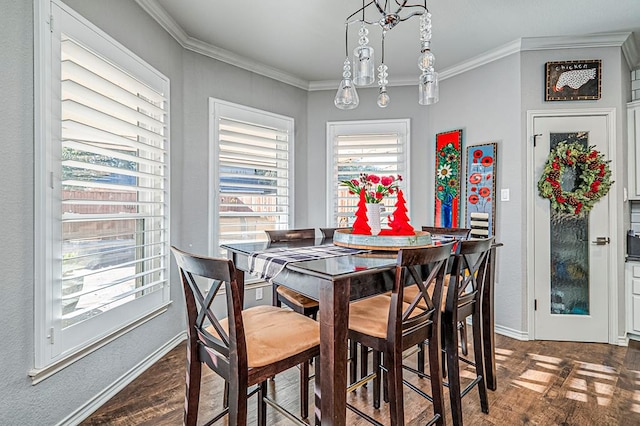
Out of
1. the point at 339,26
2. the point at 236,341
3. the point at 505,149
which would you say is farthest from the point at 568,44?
the point at 236,341

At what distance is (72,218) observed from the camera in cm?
178

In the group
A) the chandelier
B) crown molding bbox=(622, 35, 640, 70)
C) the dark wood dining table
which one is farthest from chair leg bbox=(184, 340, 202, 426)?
crown molding bbox=(622, 35, 640, 70)

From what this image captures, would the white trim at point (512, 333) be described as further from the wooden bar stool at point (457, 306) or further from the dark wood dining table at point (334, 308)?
the dark wood dining table at point (334, 308)

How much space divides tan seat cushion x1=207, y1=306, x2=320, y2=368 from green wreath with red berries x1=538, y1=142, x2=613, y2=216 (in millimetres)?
2648

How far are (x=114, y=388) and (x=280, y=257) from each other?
1.49 metres

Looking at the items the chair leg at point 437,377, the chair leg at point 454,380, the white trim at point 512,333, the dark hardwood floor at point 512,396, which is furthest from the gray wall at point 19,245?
the white trim at point 512,333

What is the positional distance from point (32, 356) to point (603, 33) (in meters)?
4.58

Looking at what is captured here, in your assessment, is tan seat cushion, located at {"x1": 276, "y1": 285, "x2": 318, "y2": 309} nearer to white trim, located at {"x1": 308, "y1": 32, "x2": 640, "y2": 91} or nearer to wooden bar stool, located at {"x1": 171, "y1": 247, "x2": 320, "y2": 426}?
wooden bar stool, located at {"x1": 171, "y1": 247, "x2": 320, "y2": 426}

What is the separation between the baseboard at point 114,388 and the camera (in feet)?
5.98

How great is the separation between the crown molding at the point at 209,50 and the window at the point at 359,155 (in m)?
0.73

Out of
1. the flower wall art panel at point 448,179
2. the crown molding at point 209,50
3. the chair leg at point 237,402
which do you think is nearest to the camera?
the chair leg at point 237,402

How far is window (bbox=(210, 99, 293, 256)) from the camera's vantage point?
326 centimetres

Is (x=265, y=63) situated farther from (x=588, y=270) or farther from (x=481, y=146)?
(x=588, y=270)

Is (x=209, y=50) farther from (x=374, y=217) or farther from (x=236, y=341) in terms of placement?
(x=236, y=341)
